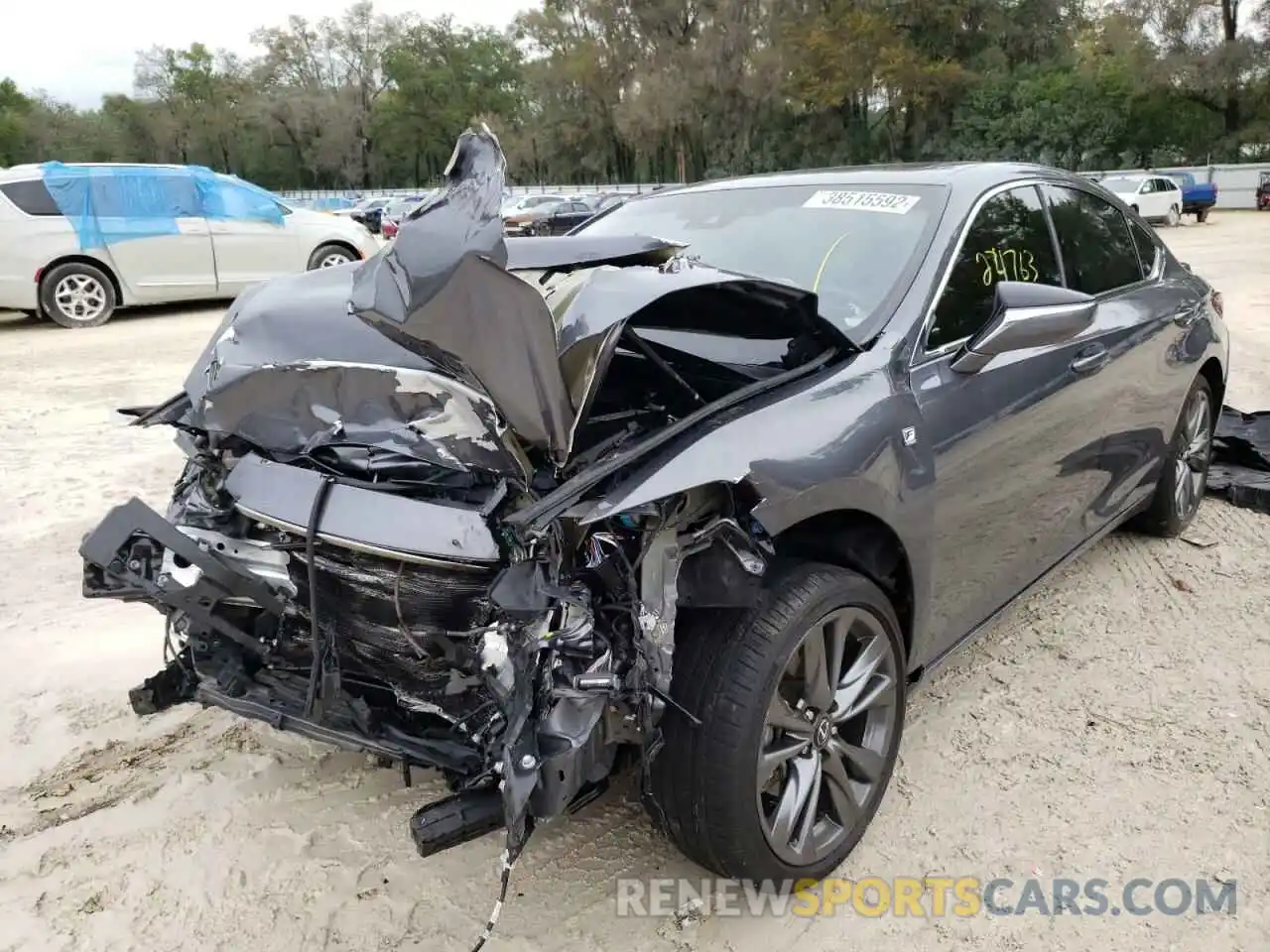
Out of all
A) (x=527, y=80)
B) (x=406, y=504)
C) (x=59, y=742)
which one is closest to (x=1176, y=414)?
(x=406, y=504)

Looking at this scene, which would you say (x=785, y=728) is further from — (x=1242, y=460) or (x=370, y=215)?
(x=370, y=215)

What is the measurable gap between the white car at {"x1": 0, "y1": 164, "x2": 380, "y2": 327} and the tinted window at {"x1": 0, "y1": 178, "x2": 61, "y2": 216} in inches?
0.4

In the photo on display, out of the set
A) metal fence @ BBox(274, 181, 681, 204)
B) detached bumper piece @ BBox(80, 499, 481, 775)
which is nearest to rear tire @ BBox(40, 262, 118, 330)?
detached bumper piece @ BBox(80, 499, 481, 775)

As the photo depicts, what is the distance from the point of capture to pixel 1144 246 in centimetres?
428

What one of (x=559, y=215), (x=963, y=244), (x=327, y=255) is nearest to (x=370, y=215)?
(x=559, y=215)

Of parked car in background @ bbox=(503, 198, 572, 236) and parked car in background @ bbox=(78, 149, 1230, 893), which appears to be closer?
parked car in background @ bbox=(78, 149, 1230, 893)

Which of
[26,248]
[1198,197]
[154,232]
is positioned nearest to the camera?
[26,248]

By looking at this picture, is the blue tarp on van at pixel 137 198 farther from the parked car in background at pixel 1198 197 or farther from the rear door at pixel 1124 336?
the parked car in background at pixel 1198 197

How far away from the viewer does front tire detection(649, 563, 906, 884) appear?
7.10ft

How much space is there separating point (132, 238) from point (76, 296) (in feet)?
3.04

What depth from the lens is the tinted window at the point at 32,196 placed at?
35.5 feet

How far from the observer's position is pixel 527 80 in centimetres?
7100

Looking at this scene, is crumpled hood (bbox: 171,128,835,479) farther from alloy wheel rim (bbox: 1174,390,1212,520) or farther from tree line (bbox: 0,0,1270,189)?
tree line (bbox: 0,0,1270,189)

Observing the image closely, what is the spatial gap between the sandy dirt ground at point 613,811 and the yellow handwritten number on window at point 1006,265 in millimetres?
1397
